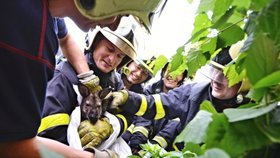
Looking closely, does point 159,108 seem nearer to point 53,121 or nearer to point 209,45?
point 53,121

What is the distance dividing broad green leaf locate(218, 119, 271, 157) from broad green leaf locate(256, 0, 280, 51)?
102mm

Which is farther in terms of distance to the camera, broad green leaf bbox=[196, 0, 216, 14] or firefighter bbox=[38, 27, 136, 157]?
firefighter bbox=[38, 27, 136, 157]

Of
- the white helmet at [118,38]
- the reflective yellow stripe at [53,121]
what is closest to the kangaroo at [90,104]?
the reflective yellow stripe at [53,121]

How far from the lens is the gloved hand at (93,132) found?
1811 millimetres

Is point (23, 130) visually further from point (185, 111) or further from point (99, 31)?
point (185, 111)

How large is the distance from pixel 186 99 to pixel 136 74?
2.25 ft

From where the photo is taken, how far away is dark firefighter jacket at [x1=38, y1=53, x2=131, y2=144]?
1.66 m

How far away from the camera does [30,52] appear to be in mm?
793

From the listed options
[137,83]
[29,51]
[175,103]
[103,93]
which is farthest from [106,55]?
[29,51]

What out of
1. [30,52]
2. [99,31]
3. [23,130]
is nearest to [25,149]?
[23,130]

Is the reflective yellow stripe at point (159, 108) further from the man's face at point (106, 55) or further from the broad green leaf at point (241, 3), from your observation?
the broad green leaf at point (241, 3)

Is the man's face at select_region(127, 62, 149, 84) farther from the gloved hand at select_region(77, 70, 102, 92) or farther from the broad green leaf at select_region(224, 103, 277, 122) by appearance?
the broad green leaf at select_region(224, 103, 277, 122)

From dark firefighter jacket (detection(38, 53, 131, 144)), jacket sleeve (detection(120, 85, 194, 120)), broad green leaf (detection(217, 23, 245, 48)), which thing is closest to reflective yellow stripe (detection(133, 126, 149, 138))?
jacket sleeve (detection(120, 85, 194, 120))

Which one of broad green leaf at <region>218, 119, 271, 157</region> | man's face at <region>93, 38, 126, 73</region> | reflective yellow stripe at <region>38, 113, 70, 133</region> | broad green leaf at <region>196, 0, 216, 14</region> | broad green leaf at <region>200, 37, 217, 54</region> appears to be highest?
broad green leaf at <region>196, 0, 216, 14</region>
